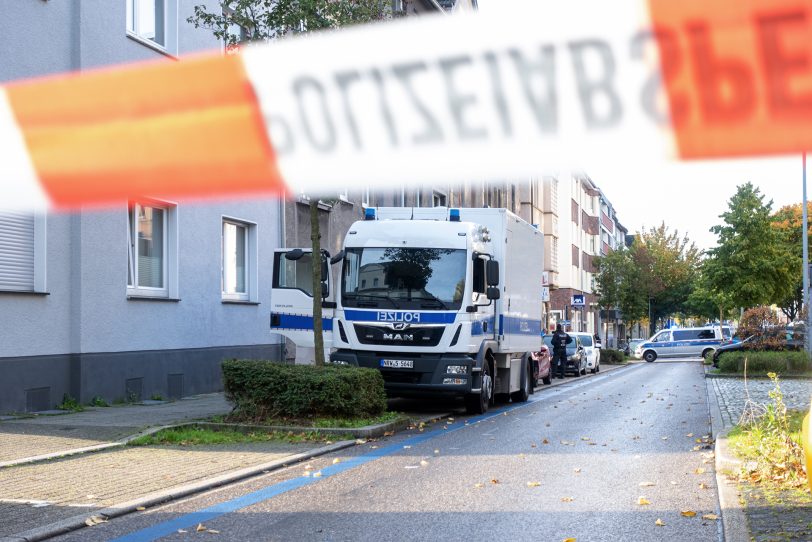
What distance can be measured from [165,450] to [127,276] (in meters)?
6.85

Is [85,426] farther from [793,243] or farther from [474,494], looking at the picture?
[793,243]

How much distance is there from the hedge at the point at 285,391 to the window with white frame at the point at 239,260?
27.3ft

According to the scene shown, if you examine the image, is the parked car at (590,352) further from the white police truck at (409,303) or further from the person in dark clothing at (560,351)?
the white police truck at (409,303)

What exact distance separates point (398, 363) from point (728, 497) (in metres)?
7.98

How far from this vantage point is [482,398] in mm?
15648

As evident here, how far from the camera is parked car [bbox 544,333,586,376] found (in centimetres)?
3338

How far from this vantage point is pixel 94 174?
9.02 ft

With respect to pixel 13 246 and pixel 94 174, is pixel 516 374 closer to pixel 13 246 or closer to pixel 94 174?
pixel 13 246

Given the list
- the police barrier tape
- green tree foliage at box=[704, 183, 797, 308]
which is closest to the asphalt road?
the police barrier tape

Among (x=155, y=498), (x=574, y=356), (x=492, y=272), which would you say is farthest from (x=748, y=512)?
(x=574, y=356)

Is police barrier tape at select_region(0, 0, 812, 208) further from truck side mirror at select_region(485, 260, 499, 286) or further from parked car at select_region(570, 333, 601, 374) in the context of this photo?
parked car at select_region(570, 333, 601, 374)

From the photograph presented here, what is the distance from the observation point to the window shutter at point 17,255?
1363 centimetres

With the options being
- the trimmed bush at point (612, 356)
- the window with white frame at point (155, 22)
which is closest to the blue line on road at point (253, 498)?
the window with white frame at point (155, 22)

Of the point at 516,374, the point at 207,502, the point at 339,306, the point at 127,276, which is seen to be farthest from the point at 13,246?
the point at 516,374
